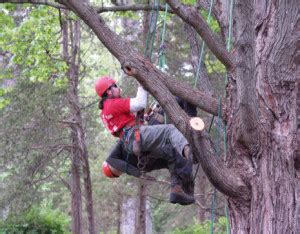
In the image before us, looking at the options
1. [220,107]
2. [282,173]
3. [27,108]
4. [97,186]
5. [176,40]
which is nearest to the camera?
[282,173]

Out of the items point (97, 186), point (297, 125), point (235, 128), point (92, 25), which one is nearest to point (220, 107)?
point (235, 128)

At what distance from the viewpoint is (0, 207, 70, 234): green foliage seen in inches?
467

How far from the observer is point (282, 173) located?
429cm

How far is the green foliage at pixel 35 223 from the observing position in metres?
11.9

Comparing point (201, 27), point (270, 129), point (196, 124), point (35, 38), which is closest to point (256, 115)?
point (270, 129)

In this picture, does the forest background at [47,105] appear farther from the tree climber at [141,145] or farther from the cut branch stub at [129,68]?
the cut branch stub at [129,68]

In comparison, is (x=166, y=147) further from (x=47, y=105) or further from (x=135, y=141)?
(x=47, y=105)

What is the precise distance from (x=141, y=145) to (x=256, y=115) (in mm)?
1464

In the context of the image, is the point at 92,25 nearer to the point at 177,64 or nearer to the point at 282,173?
the point at 282,173

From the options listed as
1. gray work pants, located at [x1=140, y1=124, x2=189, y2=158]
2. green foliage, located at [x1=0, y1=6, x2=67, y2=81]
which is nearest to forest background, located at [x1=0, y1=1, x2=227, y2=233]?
green foliage, located at [x1=0, y1=6, x2=67, y2=81]

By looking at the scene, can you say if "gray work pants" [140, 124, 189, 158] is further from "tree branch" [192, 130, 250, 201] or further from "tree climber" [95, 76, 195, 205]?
"tree branch" [192, 130, 250, 201]

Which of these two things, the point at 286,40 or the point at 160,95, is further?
the point at 286,40

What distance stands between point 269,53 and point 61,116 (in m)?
9.03

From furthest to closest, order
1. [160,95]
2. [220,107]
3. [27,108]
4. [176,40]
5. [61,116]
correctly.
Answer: [176,40], [61,116], [27,108], [220,107], [160,95]
